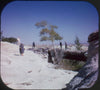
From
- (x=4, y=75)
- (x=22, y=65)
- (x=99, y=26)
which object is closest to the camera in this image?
(x=99, y=26)

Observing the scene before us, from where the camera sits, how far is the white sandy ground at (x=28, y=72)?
1746 millimetres

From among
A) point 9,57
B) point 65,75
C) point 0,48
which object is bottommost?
point 65,75

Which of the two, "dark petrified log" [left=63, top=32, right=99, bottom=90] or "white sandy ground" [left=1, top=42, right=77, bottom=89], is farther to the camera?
"white sandy ground" [left=1, top=42, right=77, bottom=89]

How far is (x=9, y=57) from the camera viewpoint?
70.9 inches

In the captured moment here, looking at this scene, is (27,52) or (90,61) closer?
(90,61)

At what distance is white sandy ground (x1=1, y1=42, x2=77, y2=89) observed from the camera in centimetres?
175

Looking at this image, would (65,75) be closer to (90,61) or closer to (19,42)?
(90,61)

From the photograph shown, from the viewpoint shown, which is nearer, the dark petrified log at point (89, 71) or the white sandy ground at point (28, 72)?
the dark petrified log at point (89, 71)

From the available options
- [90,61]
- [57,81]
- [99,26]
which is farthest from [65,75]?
[99,26]

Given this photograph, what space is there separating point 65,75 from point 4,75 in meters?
0.84

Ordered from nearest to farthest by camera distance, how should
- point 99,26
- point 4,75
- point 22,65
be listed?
point 99,26
point 4,75
point 22,65

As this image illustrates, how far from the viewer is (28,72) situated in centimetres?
182

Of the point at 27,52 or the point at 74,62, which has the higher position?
the point at 27,52

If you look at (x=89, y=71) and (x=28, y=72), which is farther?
(x=28, y=72)
